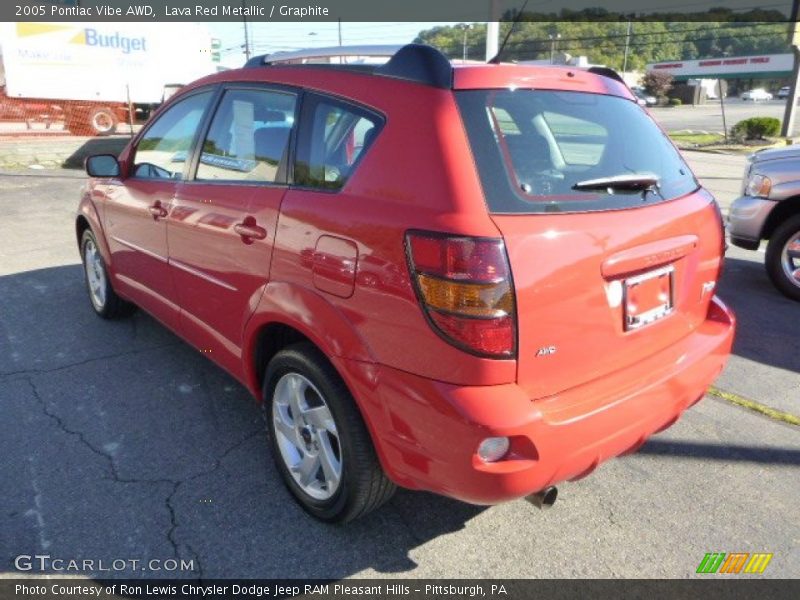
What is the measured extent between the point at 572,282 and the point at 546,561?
114 centimetres

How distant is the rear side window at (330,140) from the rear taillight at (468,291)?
52cm

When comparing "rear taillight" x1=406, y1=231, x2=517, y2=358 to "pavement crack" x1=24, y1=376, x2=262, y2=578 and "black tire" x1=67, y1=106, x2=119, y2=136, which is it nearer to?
"pavement crack" x1=24, y1=376, x2=262, y2=578

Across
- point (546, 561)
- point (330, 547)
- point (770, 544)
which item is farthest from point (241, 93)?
point (770, 544)

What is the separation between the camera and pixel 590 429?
2.08m

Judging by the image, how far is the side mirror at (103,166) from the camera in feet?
13.0

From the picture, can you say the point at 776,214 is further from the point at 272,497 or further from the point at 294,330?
the point at 272,497

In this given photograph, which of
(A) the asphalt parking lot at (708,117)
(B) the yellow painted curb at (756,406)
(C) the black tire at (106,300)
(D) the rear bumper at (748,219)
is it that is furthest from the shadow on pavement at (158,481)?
(A) the asphalt parking lot at (708,117)

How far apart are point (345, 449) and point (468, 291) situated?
82cm

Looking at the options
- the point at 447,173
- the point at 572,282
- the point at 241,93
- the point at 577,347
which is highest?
the point at 241,93

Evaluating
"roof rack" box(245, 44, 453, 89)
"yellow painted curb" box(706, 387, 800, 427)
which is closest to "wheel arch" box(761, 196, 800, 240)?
"yellow painted curb" box(706, 387, 800, 427)

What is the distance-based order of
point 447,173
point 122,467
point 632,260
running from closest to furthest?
point 447,173, point 632,260, point 122,467

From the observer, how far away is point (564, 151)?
8.49 feet

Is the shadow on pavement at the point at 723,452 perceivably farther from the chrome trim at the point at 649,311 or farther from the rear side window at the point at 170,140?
the rear side window at the point at 170,140

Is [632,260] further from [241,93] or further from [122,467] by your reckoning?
[122,467]
